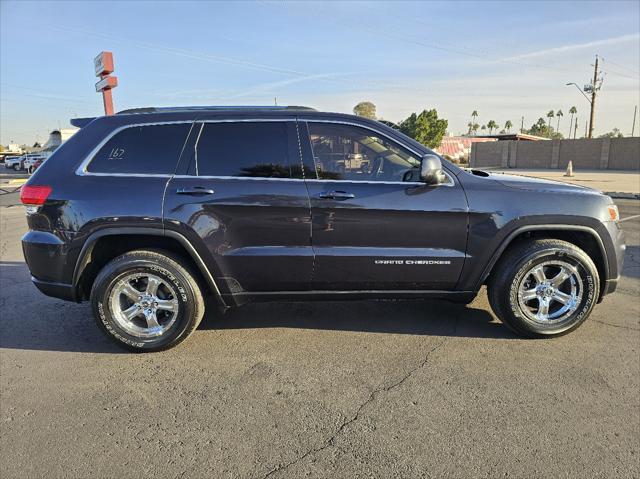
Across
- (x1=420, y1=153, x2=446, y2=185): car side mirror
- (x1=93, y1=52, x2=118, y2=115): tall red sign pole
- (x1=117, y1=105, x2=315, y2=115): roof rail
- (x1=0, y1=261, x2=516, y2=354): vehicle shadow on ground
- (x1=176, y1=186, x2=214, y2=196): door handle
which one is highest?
(x1=93, y1=52, x2=118, y2=115): tall red sign pole

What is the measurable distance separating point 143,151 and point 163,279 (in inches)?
40.8

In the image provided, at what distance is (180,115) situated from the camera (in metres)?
3.65

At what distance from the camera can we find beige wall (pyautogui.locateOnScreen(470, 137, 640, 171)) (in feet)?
135

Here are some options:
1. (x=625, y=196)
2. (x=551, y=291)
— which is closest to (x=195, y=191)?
(x=551, y=291)

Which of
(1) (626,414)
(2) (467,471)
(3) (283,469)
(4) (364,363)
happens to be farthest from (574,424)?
(3) (283,469)

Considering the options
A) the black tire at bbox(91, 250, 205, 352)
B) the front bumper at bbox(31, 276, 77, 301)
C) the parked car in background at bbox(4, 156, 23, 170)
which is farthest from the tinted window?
the parked car in background at bbox(4, 156, 23, 170)

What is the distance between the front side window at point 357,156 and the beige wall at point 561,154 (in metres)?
46.3

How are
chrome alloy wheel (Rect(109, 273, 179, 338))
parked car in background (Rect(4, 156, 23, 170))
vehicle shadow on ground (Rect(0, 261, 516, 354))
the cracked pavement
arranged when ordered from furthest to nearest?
parked car in background (Rect(4, 156, 23, 170))
vehicle shadow on ground (Rect(0, 261, 516, 354))
chrome alloy wheel (Rect(109, 273, 179, 338))
the cracked pavement

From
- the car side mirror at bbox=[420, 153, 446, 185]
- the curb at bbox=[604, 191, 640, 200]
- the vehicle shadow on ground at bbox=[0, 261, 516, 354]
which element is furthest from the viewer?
the curb at bbox=[604, 191, 640, 200]

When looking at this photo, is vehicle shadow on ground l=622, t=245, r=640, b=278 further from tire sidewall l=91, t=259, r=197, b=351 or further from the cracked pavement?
tire sidewall l=91, t=259, r=197, b=351

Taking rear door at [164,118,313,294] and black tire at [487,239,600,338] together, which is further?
black tire at [487,239,600,338]

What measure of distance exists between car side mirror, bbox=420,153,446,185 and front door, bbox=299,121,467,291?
8cm

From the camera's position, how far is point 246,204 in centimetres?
347

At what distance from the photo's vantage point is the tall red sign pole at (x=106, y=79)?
1535 cm
